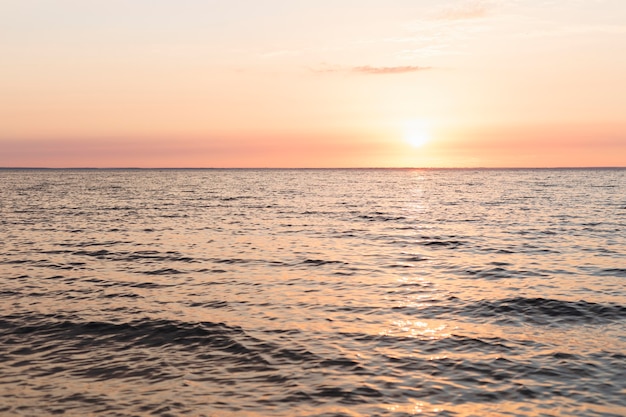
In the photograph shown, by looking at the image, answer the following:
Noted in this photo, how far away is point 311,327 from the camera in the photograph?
1838 centimetres

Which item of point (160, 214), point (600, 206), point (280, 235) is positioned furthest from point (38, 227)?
point (600, 206)

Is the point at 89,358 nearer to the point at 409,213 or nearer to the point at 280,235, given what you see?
the point at 280,235

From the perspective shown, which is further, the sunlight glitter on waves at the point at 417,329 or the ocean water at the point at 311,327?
the sunlight glitter on waves at the point at 417,329

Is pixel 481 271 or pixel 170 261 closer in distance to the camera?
pixel 481 271

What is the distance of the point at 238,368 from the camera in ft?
48.6

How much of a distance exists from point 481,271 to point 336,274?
292 inches

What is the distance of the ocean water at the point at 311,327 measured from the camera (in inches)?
508

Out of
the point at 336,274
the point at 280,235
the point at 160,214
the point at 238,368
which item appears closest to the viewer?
the point at 238,368

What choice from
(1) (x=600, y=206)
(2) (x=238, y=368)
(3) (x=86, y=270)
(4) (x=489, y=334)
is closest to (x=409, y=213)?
(1) (x=600, y=206)

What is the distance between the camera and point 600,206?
2793 inches

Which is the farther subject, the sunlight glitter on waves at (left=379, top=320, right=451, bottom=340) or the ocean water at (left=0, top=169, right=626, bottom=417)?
the sunlight glitter on waves at (left=379, top=320, right=451, bottom=340)

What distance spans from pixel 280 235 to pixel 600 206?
47.6m

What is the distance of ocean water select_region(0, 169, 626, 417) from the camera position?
12.9 meters

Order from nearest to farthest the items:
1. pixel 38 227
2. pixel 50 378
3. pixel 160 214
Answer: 1. pixel 50 378
2. pixel 38 227
3. pixel 160 214
